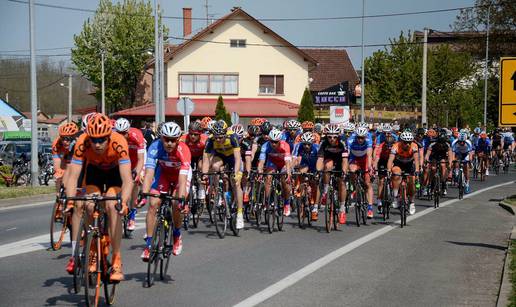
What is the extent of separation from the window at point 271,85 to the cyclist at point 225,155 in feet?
154

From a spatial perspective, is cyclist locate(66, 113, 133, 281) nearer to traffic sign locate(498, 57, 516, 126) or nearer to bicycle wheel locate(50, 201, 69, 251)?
bicycle wheel locate(50, 201, 69, 251)

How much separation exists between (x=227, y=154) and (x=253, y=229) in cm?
156

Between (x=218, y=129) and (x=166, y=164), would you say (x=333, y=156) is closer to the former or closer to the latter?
(x=218, y=129)

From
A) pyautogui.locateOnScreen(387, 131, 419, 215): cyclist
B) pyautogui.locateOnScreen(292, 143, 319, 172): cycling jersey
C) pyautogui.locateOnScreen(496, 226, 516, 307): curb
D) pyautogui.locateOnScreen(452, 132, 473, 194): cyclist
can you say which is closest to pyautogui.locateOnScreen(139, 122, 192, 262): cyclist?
pyautogui.locateOnScreen(496, 226, 516, 307): curb

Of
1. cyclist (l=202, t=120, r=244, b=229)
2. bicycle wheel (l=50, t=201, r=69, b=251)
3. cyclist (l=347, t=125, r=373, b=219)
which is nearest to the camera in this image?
bicycle wheel (l=50, t=201, r=69, b=251)

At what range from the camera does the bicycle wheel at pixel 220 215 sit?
14.0m

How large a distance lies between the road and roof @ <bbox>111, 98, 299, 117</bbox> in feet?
134

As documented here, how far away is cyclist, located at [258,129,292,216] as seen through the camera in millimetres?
15215

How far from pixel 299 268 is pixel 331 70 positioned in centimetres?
6730

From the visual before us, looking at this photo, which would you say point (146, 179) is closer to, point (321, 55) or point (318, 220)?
point (318, 220)

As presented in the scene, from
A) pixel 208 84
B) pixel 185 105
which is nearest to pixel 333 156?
pixel 185 105

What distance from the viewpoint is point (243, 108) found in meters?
58.8

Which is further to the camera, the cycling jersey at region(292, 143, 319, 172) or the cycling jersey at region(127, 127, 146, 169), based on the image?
the cycling jersey at region(292, 143, 319, 172)

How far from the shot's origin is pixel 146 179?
9.98m
